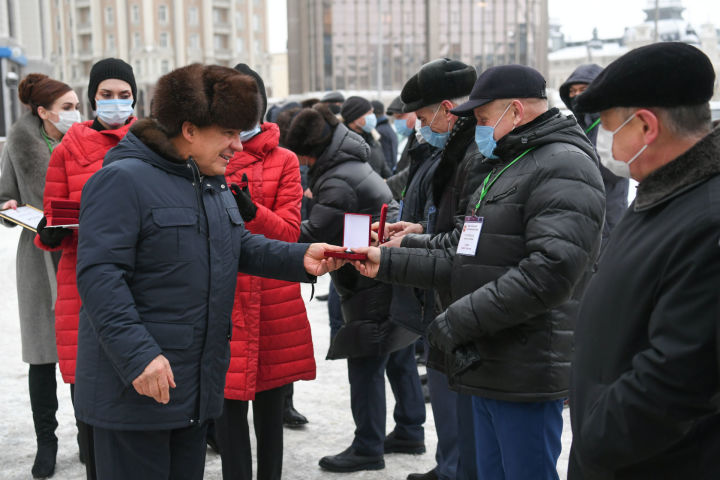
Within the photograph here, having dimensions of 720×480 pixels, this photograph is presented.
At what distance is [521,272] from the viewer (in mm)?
2627

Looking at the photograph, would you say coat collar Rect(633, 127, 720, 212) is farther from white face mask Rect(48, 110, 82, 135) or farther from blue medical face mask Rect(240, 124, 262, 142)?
white face mask Rect(48, 110, 82, 135)

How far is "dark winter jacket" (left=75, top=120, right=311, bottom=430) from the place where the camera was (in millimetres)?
2420

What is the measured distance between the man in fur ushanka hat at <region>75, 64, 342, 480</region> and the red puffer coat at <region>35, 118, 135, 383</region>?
113 cm

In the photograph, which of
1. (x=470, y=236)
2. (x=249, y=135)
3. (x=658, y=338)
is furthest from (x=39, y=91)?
(x=658, y=338)

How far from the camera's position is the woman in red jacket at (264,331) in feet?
11.8

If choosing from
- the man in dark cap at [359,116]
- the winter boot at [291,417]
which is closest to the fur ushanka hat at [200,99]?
the winter boot at [291,417]

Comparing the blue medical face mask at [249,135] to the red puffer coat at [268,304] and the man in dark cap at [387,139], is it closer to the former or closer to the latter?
the red puffer coat at [268,304]

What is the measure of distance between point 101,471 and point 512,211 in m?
1.69

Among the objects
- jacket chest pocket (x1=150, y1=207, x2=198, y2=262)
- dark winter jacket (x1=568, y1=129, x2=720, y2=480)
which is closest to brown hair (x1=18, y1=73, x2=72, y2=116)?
jacket chest pocket (x1=150, y1=207, x2=198, y2=262)

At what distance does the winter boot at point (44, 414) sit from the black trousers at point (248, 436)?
1266 millimetres

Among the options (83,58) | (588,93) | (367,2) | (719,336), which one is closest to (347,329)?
(588,93)

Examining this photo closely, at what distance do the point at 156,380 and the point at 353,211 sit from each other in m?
2.04

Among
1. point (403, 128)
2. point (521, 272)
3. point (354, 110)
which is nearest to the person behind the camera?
point (521, 272)

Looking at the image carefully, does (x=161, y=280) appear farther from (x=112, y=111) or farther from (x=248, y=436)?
(x=112, y=111)
